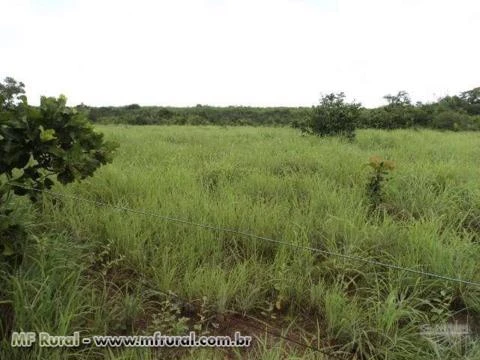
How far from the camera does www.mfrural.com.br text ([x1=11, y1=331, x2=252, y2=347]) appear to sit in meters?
1.55

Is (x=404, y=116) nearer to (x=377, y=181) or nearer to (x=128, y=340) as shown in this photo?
(x=377, y=181)

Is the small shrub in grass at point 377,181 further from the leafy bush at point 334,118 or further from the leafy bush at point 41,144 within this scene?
the leafy bush at point 334,118

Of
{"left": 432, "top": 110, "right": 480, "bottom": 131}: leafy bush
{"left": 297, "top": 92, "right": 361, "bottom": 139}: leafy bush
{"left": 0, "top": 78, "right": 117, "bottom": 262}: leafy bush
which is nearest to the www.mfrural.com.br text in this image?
{"left": 0, "top": 78, "right": 117, "bottom": 262}: leafy bush

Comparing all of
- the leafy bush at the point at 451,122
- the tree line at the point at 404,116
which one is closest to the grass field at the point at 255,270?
the tree line at the point at 404,116

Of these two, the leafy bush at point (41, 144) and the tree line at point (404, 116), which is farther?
the tree line at point (404, 116)

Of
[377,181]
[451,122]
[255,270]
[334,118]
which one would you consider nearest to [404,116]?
[451,122]

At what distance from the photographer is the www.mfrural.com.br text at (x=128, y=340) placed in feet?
5.08

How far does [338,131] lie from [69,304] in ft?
24.9

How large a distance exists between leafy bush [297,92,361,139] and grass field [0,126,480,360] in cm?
489

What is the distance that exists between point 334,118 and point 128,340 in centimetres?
758

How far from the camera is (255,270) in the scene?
2207 mm

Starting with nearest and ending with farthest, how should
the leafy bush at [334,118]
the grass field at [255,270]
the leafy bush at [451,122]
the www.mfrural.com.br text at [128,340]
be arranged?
the www.mfrural.com.br text at [128,340] < the grass field at [255,270] < the leafy bush at [334,118] < the leafy bush at [451,122]

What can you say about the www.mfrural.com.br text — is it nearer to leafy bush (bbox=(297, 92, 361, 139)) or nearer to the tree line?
the tree line

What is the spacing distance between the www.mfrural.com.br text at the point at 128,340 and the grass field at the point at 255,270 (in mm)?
31
